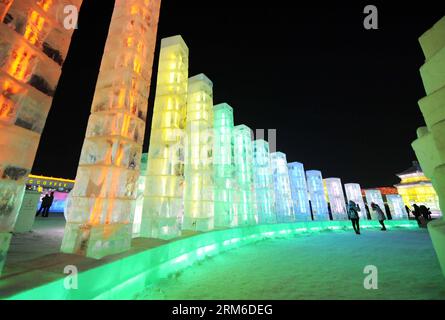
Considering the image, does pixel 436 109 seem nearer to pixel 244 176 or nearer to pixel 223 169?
pixel 223 169

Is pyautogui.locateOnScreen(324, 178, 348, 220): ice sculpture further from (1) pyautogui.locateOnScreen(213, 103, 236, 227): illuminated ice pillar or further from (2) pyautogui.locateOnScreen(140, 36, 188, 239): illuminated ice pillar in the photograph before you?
(2) pyautogui.locateOnScreen(140, 36, 188, 239): illuminated ice pillar

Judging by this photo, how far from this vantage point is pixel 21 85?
7.50 ft

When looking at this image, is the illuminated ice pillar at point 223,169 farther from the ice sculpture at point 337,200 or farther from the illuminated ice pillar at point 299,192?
the ice sculpture at point 337,200

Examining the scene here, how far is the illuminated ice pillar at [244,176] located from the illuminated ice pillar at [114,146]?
5.87 m

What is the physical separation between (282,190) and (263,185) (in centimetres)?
A: 244

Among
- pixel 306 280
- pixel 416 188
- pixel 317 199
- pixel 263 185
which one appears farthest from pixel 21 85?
pixel 416 188

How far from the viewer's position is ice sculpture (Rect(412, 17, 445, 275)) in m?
2.44

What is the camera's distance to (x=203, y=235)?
5562 mm

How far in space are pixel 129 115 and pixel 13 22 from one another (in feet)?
5.80

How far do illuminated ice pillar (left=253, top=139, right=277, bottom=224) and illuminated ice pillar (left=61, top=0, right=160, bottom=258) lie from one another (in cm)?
861

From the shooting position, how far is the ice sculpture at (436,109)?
2.44 m
